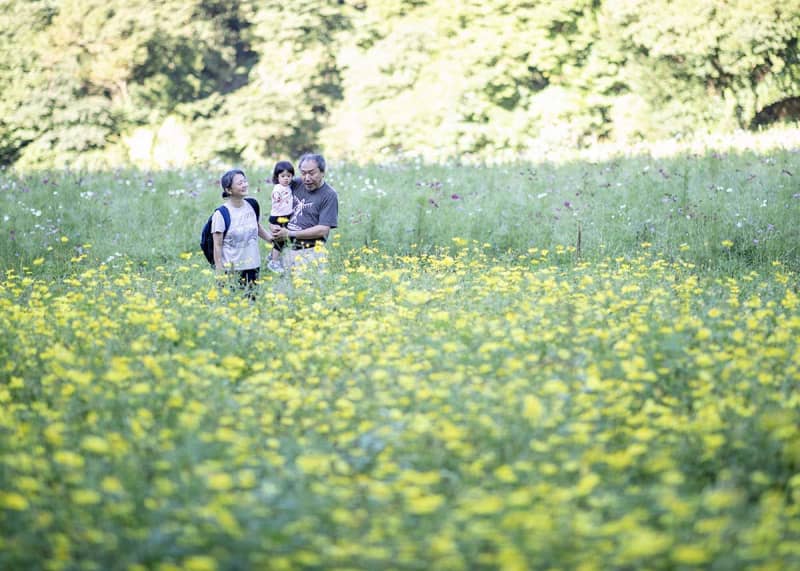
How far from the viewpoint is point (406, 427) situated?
423 cm

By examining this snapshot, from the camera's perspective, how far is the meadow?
318 centimetres

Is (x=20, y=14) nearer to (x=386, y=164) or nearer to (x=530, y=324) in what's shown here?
(x=386, y=164)

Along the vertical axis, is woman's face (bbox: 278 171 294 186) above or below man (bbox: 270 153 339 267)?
above

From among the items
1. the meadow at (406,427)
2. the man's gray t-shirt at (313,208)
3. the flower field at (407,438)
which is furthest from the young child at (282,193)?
the flower field at (407,438)

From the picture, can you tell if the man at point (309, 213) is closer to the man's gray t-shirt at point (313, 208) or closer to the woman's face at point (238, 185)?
the man's gray t-shirt at point (313, 208)

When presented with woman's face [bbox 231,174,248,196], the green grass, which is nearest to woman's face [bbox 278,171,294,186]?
woman's face [bbox 231,174,248,196]

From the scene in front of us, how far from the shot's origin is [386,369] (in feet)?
16.8

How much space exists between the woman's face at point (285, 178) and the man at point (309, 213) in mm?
51

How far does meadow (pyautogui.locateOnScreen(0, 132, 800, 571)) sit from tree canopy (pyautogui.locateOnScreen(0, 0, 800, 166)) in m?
15.9

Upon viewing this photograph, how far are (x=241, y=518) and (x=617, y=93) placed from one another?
2599 centimetres

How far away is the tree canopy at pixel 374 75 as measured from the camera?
22938mm

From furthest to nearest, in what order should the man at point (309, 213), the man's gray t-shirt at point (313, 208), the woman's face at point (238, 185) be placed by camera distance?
the man's gray t-shirt at point (313, 208), the man at point (309, 213), the woman's face at point (238, 185)

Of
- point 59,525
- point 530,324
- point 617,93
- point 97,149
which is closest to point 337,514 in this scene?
point 59,525

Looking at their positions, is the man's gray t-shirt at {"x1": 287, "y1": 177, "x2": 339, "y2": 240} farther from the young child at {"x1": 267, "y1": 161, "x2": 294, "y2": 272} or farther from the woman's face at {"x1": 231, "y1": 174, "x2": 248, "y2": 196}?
the woman's face at {"x1": 231, "y1": 174, "x2": 248, "y2": 196}
